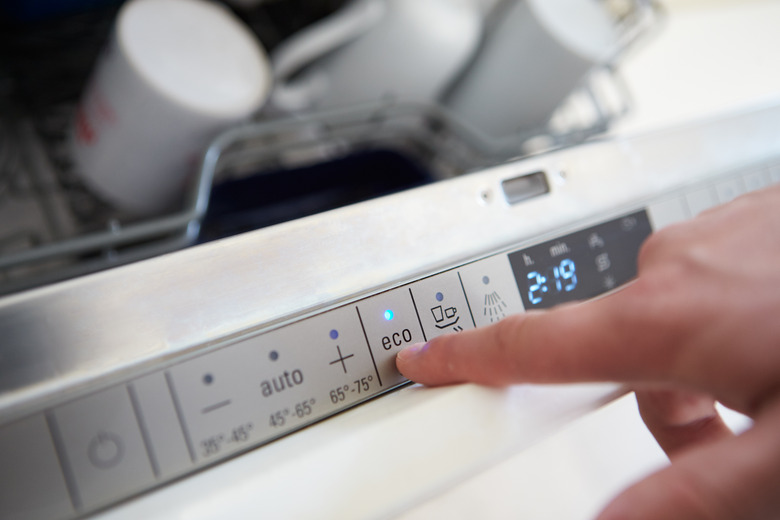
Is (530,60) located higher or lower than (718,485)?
higher

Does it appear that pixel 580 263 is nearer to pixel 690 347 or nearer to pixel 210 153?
pixel 690 347

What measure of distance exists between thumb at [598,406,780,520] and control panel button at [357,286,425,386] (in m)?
0.13

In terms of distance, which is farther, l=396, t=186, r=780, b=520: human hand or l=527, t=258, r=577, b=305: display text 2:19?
l=527, t=258, r=577, b=305: display text 2:19

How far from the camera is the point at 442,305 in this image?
303 millimetres

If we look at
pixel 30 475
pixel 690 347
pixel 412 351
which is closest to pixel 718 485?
pixel 690 347

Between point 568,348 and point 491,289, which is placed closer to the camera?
point 568,348

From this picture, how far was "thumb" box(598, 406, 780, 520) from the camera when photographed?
166 mm

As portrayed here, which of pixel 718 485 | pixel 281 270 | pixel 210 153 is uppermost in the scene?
pixel 210 153

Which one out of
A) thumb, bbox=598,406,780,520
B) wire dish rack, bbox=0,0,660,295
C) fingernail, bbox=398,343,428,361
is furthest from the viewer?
wire dish rack, bbox=0,0,660,295

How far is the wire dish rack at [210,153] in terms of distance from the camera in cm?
40

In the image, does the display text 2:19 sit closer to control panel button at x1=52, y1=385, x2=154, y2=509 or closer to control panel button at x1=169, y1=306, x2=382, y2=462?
control panel button at x1=169, y1=306, x2=382, y2=462

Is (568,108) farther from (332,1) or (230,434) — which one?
(230,434)

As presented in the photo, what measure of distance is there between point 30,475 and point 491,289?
0.26m

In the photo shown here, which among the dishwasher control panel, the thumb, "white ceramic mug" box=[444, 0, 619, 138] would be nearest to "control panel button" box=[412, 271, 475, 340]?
the dishwasher control panel
